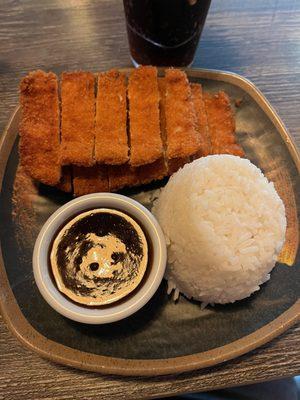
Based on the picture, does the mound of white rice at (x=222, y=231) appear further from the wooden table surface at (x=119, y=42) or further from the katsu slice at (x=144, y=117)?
the wooden table surface at (x=119, y=42)

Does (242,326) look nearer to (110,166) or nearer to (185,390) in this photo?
(185,390)

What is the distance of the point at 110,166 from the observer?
171 centimetres

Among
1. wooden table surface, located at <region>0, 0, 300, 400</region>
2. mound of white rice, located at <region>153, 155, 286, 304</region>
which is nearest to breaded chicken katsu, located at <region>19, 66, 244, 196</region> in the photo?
mound of white rice, located at <region>153, 155, 286, 304</region>

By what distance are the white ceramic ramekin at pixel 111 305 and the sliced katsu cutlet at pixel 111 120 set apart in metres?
Answer: 0.20

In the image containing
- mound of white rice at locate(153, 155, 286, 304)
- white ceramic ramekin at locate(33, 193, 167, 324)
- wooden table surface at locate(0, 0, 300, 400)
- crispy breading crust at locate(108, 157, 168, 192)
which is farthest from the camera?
wooden table surface at locate(0, 0, 300, 400)

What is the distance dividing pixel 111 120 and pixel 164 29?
23.4 inches

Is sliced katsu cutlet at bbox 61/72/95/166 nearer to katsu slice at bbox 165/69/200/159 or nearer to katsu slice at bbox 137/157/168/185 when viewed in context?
katsu slice at bbox 137/157/168/185

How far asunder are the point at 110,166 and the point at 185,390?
961 millimetres

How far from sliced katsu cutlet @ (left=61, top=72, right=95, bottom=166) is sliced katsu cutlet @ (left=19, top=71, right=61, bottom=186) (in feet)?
0.15

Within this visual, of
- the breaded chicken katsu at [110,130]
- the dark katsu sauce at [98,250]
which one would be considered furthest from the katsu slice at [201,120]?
the dark katsu sauce at [98,250]

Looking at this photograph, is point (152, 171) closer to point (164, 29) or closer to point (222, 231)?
point (222, 231)

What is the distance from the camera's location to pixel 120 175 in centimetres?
171

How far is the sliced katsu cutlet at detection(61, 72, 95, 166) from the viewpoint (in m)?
1.61

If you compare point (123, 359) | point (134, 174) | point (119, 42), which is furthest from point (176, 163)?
point (119, 42)
